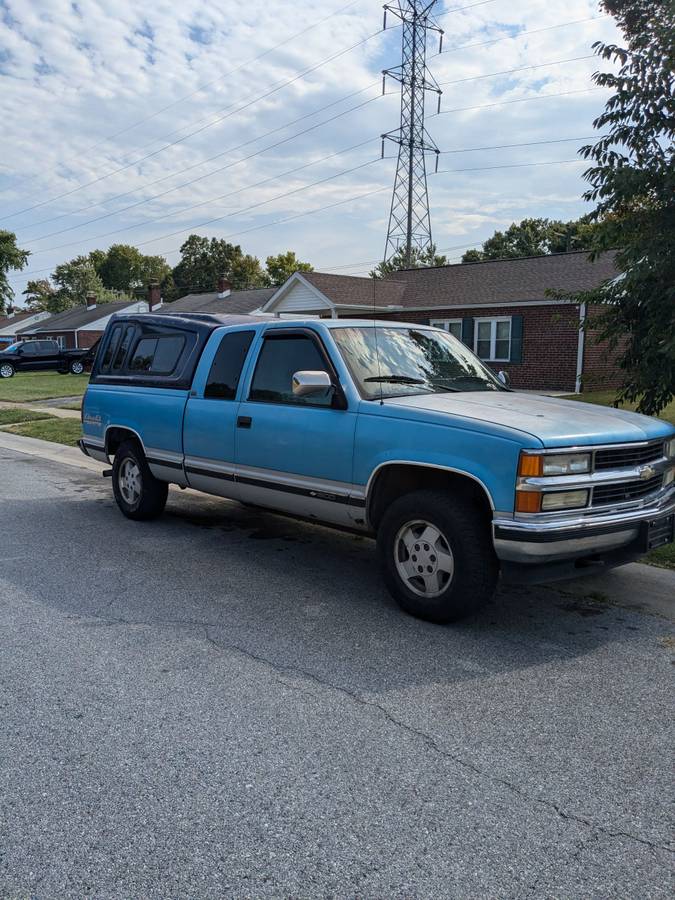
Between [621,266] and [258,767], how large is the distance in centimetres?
603

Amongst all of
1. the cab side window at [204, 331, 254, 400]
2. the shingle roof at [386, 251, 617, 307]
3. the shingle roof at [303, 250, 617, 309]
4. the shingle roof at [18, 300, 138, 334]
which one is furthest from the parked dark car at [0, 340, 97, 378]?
the cab side window at [204, 331, 254, 400]

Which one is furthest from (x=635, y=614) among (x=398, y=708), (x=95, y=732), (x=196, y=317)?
(x=196, y=317)

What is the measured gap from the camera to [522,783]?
9.74 ft

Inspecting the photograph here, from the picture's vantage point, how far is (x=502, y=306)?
2356 cm

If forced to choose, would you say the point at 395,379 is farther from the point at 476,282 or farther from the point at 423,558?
the point at 476,282

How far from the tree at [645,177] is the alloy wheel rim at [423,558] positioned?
10.8ft

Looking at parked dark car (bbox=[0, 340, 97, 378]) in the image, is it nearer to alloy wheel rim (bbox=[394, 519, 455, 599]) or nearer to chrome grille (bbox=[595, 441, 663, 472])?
alloy wheel rim (bbox=[394, 519, 455, 599])

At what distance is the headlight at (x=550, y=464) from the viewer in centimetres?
423

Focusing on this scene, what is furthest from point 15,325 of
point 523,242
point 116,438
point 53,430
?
point 116,438

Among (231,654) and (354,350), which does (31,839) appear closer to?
(231,654)

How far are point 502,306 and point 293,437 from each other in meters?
19.3

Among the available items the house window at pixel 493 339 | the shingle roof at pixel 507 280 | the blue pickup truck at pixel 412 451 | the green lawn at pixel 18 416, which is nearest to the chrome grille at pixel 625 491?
the blue pickup truck at pixel 412 451

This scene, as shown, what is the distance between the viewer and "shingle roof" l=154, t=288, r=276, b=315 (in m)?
41.2

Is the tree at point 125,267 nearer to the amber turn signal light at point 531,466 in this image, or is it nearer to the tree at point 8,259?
the tree at point 8,259
